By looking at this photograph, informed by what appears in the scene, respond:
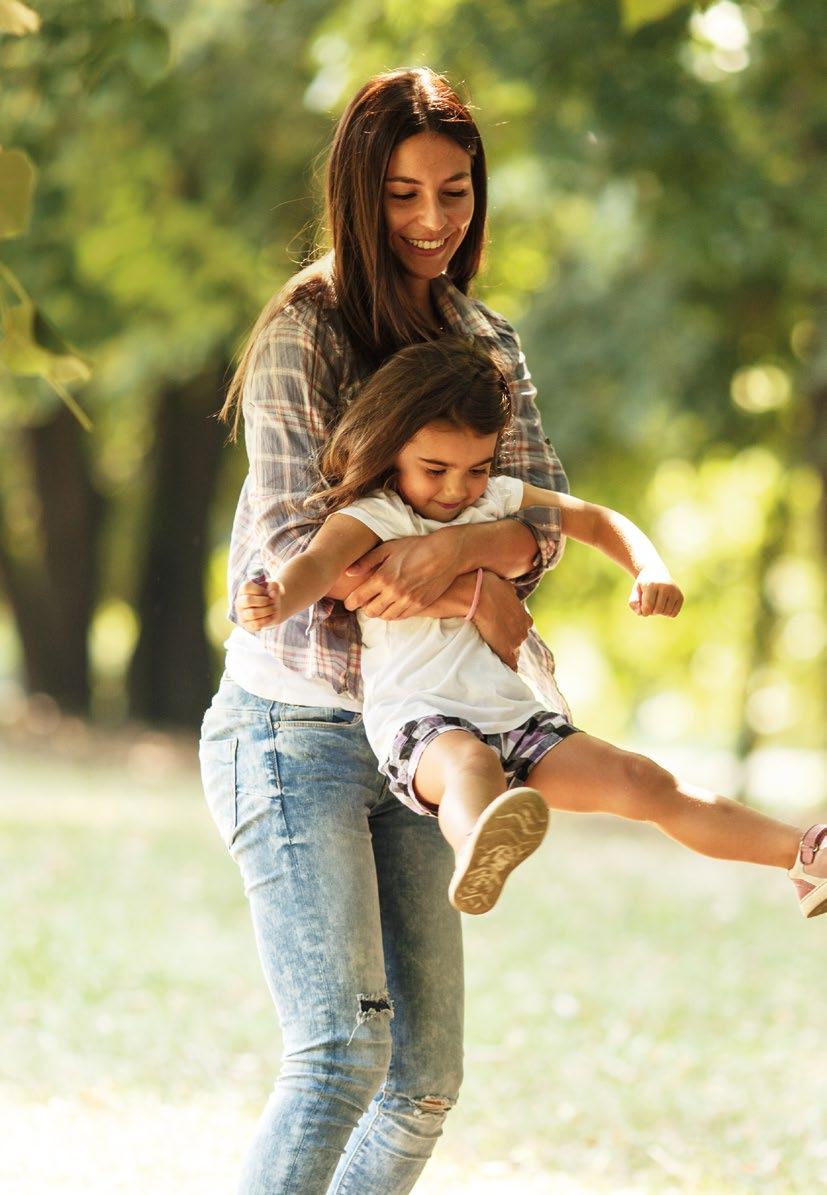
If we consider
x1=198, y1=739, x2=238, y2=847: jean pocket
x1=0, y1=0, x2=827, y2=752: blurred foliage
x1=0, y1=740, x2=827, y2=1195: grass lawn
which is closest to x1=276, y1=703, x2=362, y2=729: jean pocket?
x1=198, y1=739, x2=238, y2=847: jean pocket

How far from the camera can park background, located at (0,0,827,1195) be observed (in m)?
5.23

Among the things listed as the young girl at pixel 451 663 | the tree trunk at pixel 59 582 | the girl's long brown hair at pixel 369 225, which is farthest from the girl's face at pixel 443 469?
the tree trunk at pixel 59 582

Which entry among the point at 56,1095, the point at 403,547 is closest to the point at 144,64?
the point at 403,547

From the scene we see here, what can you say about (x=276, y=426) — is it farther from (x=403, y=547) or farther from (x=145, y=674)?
(x=145, y=674)

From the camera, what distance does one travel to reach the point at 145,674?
17.2m

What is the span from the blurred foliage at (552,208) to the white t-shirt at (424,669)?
12.2 feet

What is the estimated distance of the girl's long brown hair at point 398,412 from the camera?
9.21 ft

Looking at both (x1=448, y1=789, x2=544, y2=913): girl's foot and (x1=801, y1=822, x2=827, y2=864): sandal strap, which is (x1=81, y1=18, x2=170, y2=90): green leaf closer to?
(x1=448, y1=789, x2=544, y2=913): girl's foot

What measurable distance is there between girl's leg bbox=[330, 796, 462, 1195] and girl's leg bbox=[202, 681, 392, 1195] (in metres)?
0.15

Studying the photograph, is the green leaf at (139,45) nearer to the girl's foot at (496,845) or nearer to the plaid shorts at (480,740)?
the plaid shorts at (480,740)

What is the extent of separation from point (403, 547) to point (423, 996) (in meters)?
0.83

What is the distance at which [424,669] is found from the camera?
2.87m

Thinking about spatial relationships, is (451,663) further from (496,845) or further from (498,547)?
(496,845)

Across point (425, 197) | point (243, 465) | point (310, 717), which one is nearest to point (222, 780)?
point (310, 717)
